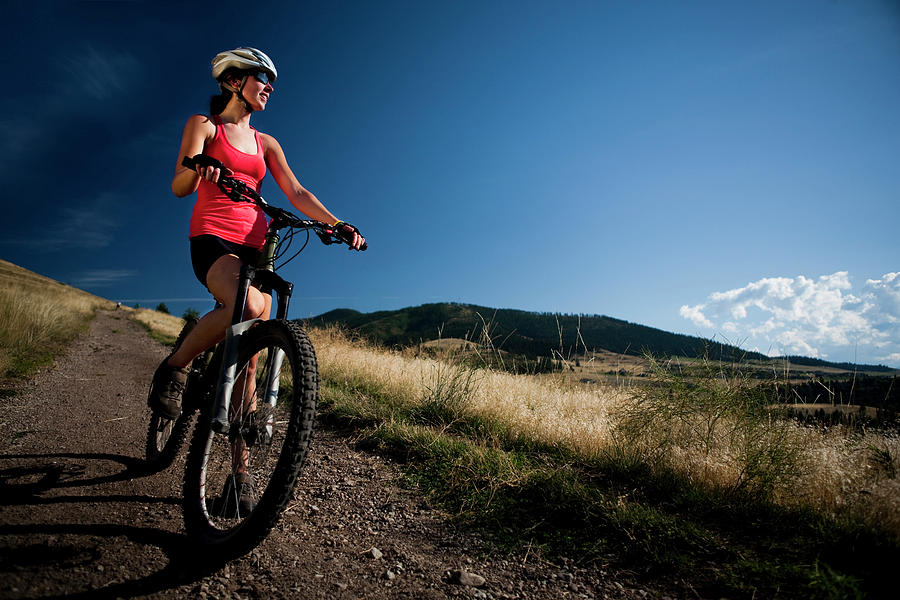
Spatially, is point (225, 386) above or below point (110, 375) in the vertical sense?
above

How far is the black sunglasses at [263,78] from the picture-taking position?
2661 mm

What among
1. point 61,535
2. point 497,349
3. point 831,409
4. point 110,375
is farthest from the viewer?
point 110,375

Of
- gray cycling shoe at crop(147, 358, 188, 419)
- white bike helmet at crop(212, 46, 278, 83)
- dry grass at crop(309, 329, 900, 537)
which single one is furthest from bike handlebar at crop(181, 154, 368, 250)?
dry grass at crop(309, 329, 900, 537)

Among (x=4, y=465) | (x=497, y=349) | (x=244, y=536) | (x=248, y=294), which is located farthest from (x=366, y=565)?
(x=497, y=349)

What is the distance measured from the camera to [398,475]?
10.4 ft

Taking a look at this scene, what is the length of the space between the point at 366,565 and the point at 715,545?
191 centimetres

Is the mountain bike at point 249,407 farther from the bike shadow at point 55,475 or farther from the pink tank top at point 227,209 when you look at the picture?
the bike shadow at point 55,475

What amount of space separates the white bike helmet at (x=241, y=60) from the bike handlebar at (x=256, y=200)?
0.86m

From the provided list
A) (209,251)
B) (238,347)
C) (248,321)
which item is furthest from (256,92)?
(238,347)

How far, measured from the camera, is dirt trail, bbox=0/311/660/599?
65.6 inches

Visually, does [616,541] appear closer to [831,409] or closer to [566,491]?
[566,491]

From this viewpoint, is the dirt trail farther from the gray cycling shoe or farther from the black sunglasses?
the black sunglasses

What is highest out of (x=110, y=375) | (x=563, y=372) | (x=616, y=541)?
(x=563, y=372)

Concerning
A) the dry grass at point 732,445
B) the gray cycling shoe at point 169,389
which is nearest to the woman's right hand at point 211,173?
the gray cycling shoe at point 169,389
